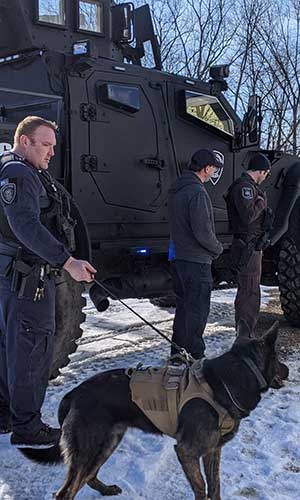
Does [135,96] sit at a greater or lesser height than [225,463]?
greater

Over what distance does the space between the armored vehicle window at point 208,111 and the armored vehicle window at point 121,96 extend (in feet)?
Result: 1.90

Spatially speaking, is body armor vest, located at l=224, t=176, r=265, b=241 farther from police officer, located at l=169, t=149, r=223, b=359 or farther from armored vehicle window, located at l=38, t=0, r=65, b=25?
armored vehicle window, located at l=38, t=0, r=65, b=25

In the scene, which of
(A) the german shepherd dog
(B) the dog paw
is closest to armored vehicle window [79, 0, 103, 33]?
A: (A) the german shepherd dog

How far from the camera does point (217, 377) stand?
8.63ft

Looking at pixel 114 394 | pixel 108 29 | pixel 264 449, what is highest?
pixel 108 29

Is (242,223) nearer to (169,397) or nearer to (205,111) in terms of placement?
(205,111)

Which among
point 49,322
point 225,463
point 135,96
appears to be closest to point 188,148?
point 135,96

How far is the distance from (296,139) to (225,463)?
18670 millimetres

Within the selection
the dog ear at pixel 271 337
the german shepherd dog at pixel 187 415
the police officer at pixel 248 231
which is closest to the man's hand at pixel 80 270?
the german shepherd dog at pixel 187 415

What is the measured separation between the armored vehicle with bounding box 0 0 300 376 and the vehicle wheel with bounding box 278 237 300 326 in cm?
1

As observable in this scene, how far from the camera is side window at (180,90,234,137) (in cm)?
545

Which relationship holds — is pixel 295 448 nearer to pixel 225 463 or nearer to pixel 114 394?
pixel 225 463

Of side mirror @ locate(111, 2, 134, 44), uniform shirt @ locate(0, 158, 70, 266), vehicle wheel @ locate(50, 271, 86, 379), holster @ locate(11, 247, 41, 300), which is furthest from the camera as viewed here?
side mirror @ locate(111, 2, 134, 44)

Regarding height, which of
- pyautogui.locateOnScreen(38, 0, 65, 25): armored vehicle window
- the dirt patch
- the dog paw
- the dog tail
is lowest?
the dirt patch
